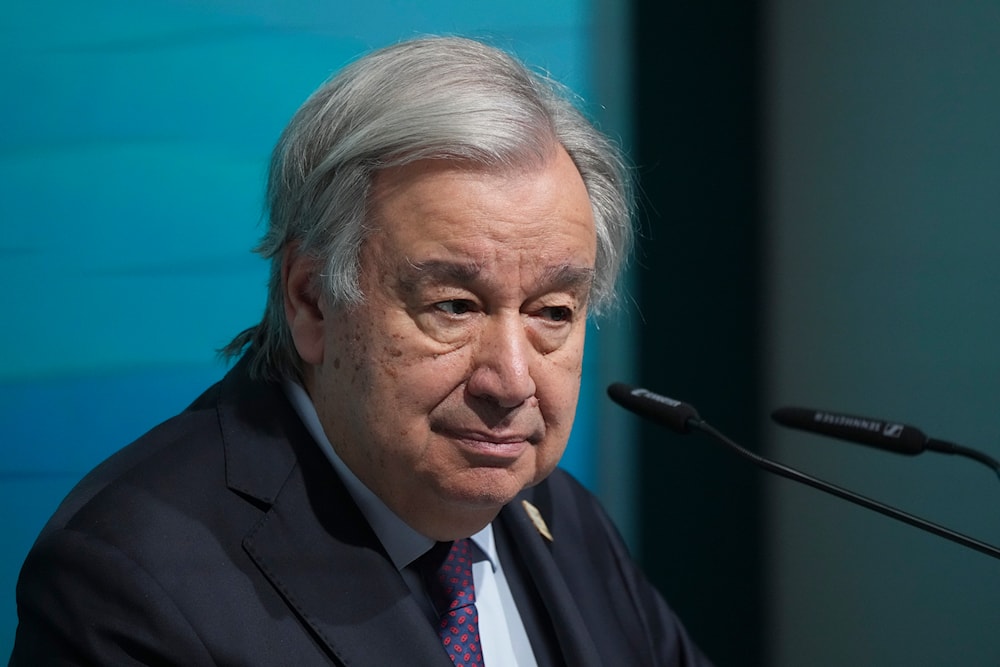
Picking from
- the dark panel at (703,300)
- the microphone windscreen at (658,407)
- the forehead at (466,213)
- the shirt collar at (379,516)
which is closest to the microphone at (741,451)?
the microphone windscreen at (658,407)

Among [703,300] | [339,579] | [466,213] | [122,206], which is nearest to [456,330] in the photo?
[466,213]

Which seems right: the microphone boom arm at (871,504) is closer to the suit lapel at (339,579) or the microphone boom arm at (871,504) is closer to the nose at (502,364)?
the nose at (502,364)

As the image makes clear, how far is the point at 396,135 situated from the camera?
133 centimetres

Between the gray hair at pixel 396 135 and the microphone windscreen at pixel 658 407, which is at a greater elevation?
the gray hair at pixel 396 135

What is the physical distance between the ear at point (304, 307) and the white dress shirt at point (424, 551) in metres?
0.10

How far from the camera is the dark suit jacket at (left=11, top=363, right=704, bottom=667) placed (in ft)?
4.08

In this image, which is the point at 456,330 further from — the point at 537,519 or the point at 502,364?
the point at 537,519

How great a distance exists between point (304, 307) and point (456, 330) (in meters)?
0.24

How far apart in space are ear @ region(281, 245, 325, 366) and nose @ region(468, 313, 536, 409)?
0.23 metres

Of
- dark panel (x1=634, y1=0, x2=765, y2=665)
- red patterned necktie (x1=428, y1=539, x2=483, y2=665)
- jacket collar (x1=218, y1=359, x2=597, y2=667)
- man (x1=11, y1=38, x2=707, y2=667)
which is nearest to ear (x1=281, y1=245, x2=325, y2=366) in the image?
man (x1=11, y1=38, x2=707, y2=667)

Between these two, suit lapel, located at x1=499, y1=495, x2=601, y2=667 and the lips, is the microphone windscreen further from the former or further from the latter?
suit lapel, located at x1=499, y1=495, x2=601, y2=667

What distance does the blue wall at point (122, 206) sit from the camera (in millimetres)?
1735

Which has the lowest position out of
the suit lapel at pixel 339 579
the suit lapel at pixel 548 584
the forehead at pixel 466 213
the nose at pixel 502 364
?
the suit lapel at pixel 548 584

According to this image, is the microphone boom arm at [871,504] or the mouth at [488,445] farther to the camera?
the mouth at [488,445]
